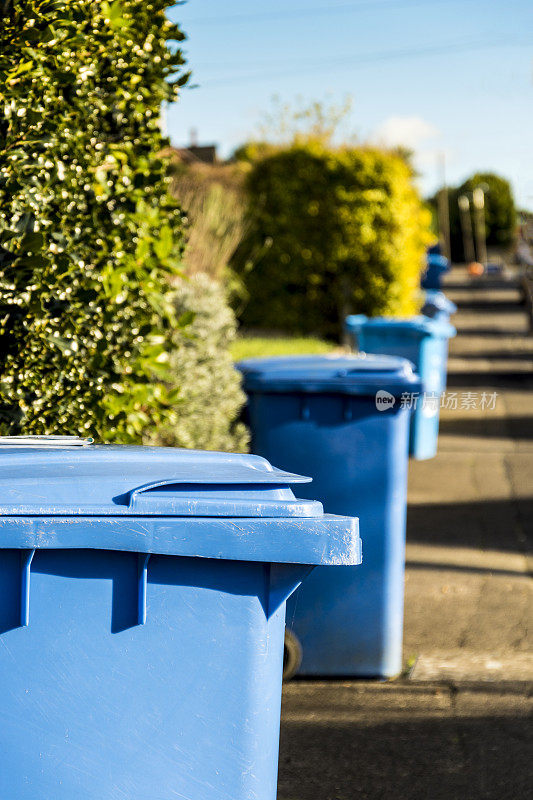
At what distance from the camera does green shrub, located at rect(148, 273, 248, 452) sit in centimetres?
568

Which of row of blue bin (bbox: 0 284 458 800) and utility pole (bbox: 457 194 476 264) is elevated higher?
utility pole (bbox: 457 194 476 264)

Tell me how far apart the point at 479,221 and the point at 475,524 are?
78655 mm

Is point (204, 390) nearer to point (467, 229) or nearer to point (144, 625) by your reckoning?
point (144, 625)

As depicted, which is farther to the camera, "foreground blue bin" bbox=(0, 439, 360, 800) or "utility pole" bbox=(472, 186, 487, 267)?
"utility pole" bbox=(472, 186, 487, 267)

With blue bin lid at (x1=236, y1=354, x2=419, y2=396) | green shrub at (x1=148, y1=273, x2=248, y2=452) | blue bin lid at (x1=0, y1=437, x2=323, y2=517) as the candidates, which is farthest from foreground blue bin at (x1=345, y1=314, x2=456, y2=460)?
blue bin lid at (x1=0, y1=437, x2=323, y2=517)

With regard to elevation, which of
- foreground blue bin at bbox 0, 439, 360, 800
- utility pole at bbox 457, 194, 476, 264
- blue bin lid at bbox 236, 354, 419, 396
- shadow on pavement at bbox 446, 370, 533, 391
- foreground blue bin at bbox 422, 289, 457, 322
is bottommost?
shadow on pavement at bbox 446, 370, 533, 391

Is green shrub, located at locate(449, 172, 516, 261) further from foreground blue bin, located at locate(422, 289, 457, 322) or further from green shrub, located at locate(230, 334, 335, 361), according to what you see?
green shrub, located at locate(230, 334, 335, 361)

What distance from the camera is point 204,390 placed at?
19.0 feet

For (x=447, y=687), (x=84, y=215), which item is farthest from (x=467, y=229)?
(x=84, y=215)

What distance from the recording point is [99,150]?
3.72 m

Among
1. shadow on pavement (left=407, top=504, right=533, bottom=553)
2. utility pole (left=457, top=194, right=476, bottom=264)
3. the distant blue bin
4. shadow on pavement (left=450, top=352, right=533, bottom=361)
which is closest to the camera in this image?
shadow on pavement (left=407, top=504, right=533, bottom=553)

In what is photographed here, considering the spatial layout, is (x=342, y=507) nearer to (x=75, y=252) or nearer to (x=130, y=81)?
(x=75, y=252)

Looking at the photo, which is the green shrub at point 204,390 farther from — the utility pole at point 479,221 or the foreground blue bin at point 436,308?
the utility pole at point 479,221

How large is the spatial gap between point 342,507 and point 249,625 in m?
1.94
